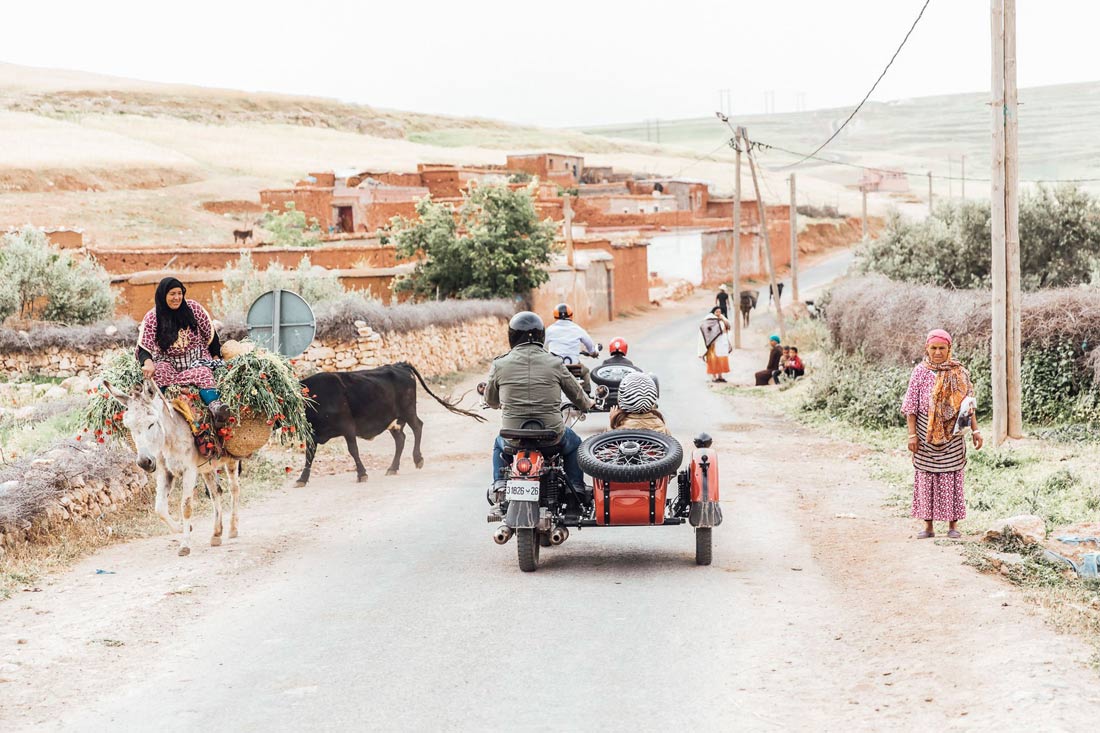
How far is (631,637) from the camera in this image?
716cm

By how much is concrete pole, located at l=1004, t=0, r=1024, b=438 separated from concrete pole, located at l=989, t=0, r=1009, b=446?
0.19ft

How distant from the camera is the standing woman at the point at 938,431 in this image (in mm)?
10008

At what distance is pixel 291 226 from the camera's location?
5469cm

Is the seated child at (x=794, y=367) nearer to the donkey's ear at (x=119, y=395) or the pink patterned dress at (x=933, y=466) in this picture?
the pink patterned dress at (x=933, y=466)

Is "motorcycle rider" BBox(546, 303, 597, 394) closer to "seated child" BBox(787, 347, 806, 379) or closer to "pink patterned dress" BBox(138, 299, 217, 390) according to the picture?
"pink patterned dress" BBox(138, 299, 217, 390)

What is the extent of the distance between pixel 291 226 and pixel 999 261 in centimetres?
4385

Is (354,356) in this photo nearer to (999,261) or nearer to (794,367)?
(794,367)

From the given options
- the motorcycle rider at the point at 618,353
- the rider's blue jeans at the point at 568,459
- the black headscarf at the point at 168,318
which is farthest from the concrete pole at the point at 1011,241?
the black headscarf at the point at 168,318

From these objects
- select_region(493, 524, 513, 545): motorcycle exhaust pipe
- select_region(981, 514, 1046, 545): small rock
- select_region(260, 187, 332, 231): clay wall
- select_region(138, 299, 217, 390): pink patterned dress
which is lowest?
select_region(981, 514, 1046, 545): small rock

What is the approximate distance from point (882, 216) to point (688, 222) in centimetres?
2891

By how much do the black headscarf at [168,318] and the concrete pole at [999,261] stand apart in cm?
1038

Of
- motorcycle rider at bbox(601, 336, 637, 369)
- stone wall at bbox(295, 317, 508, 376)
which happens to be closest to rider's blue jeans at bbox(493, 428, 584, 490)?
motorcycle rider at bbox(601, 336, 637, 369)

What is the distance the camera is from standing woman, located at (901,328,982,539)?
10.0 m

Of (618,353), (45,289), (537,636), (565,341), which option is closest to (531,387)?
(537,636)
